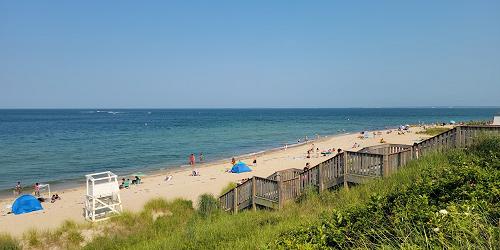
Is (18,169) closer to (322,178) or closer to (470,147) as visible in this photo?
(322,178)

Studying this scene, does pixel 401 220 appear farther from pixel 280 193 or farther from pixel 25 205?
pixel 25 205

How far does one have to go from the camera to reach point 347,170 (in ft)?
37.4

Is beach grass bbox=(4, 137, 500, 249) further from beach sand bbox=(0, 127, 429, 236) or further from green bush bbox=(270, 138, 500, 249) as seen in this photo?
beach sand bbox=(0, 127, 429, 236)

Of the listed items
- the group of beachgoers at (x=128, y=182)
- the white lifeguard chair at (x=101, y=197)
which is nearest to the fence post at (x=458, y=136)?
the white lifeguard chair at (x=101, y=197)

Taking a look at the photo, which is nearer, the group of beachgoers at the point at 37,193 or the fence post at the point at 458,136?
the fence post at the point at 458,136

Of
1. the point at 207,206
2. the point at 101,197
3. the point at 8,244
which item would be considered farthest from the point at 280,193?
the point at 101,197

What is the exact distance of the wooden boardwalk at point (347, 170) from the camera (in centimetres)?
1070

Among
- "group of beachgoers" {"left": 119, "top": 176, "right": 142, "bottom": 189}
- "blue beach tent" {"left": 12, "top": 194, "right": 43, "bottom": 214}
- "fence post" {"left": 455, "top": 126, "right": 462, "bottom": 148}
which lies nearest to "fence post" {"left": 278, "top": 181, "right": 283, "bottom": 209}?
"fence post" {"left": 455, "top": 126, "right": 462, "bottom": 148}

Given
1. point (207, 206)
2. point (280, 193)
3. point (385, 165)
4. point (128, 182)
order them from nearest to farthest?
point (385, 165)
point (280, 193)
point (207, 206)
point (128, 182)

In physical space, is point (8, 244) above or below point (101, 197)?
above

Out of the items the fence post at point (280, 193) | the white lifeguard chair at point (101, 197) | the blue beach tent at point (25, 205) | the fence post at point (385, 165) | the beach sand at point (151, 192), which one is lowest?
the beach sand at point (151, 192)

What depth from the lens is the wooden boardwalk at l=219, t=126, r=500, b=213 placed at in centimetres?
1070

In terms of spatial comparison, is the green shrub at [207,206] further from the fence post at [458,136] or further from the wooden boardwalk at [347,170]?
the fence post at [458,136]

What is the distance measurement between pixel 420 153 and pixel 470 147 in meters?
1.41
